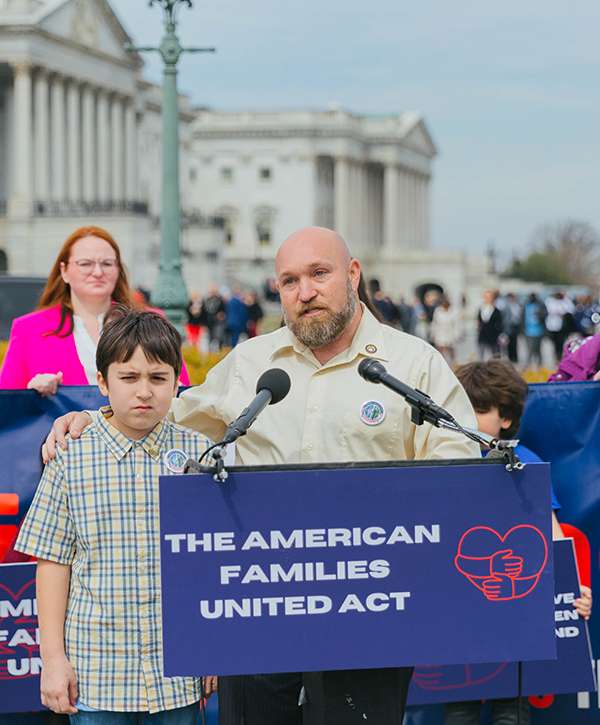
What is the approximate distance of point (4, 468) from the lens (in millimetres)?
3988

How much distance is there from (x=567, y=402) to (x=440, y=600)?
2143 mm

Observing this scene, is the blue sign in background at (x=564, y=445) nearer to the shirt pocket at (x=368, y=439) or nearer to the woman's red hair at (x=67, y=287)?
the woman's red hair at (x=67, y=287)

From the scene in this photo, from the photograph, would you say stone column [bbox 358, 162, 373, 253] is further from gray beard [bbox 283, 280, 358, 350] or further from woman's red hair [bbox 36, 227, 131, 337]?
gray beard [bbox 283, 280, 358, 350]

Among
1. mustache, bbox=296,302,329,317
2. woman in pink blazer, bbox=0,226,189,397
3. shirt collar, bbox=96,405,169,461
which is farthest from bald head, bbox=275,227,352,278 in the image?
woman in pink blazer, bbox=0,226,189,397

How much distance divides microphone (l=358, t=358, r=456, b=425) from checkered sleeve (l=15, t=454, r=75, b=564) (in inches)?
39.0

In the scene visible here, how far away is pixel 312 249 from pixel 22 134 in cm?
5252

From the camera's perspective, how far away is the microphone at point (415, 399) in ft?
8.60

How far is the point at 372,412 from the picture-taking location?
3.12m

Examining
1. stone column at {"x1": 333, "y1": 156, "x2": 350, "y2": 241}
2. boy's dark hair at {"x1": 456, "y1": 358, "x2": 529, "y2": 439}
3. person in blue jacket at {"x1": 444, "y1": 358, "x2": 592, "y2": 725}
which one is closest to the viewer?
person in blue jacket at {"x1": 444, "y1": 358, "x2": 592, "y2": 725}

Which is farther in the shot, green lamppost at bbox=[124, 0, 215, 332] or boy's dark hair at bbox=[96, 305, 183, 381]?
green lamppost at bbox=[124, 0, 215, 332]

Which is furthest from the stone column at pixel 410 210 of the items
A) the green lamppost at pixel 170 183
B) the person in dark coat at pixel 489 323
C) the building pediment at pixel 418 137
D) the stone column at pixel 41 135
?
the green lamppost at pixel 170 183

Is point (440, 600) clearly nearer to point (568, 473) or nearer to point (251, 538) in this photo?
point (251, 538)

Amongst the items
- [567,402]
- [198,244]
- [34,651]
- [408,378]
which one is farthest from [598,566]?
[198,244]

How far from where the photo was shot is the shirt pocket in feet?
10.3
